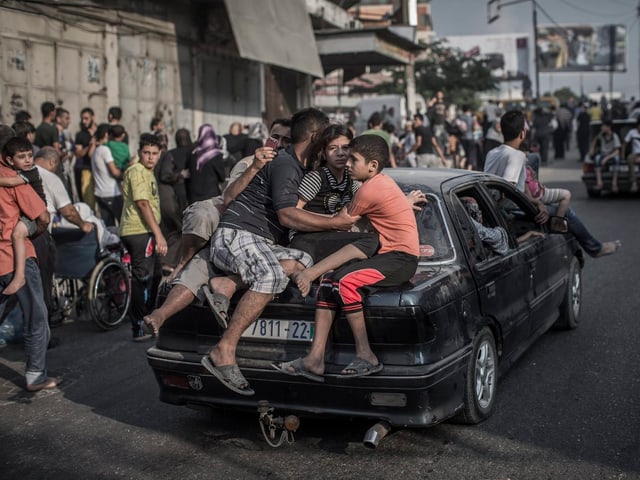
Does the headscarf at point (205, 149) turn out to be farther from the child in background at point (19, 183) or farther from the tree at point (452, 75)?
the tree at point (452, 75)

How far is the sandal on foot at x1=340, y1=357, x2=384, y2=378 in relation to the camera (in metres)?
4.45

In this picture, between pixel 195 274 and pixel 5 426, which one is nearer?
pixel 195 274

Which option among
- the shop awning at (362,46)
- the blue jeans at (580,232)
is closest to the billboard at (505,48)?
the shop awning at (362,46)

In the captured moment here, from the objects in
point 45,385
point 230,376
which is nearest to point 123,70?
point 45,385

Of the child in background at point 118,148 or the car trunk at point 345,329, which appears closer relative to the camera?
the car trunk at point 345,329

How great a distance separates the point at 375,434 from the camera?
14.6 ft

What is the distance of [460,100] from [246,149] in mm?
36987

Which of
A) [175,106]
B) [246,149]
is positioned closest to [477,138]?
[175,106]

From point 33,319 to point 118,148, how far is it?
5.64 meters

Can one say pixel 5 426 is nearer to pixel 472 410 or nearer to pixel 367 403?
pixel 367 403

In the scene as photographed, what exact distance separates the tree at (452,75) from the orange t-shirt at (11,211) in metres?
42.1

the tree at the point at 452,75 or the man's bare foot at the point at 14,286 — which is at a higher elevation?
the tree at the point at 452,75

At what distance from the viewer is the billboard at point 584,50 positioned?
9781cm

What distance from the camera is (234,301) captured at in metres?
4.92
